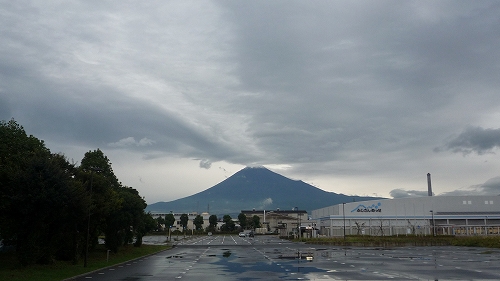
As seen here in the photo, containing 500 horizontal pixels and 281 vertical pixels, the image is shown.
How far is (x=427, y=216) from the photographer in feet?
319

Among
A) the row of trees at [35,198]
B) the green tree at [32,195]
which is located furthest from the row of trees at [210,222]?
the green tree at [32,195]

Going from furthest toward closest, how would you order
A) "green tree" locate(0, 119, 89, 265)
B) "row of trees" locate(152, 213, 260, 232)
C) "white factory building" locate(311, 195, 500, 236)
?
"row of trees" locate(152, 213, 260, 232), "white factory building" locate(311, 195, 500, 236), "green tree" locate(0, 119, 89, 265)

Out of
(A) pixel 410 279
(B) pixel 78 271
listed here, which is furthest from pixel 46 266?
(A) pixel 410 279

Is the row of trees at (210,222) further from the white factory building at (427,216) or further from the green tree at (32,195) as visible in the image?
the green tree at (32,195)

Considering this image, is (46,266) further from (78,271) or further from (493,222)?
(493,222)

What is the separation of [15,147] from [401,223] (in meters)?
86.9

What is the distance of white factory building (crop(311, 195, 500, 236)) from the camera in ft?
313

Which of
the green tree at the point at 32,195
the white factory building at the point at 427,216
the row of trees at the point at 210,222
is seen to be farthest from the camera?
the row of trees at the point at 210,222

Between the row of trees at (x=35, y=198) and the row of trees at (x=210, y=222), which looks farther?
the row of trees at (x=210, y=222)

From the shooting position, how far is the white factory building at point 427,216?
313 feet

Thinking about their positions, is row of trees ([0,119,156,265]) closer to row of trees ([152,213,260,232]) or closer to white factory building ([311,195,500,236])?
white factory building ([311,195,500,236])

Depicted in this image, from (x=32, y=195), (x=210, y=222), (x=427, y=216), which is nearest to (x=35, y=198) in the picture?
(x=32, y=195)

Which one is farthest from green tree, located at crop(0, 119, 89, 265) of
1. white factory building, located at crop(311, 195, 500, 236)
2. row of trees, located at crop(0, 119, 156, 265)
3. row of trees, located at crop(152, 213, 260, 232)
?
row of trees, located at crop(152, 213, 260, 232)

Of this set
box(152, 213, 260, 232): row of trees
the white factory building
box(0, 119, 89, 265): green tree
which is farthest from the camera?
box(152, 213, 260, 232): row of trees
